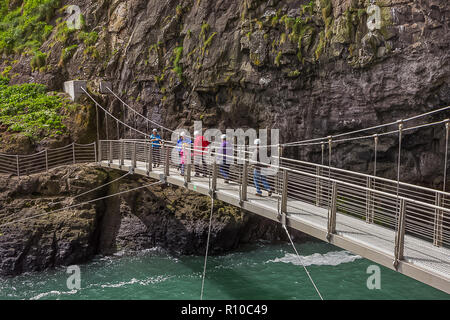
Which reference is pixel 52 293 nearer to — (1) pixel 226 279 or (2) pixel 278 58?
(1) pixel 226 279

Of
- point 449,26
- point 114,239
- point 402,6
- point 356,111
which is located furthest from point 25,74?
point 449,26

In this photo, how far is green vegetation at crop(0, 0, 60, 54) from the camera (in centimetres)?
1956

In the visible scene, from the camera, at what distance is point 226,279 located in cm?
1151

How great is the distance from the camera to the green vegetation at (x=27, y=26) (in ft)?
64.2

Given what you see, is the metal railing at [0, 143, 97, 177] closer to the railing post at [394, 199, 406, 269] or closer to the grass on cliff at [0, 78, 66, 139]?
the grass on cliff at [0, 78, 66, 139]

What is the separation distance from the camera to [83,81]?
16.3 m

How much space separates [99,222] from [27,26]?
1150cm

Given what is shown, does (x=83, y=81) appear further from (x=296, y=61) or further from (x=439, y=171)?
(x=439, y=171)

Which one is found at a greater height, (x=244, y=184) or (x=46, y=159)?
(x=244, y=184)

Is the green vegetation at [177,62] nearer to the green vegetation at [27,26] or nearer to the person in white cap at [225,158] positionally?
the person in white cap at [225,158]

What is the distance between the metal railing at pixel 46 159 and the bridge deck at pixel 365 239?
7403 millimetres

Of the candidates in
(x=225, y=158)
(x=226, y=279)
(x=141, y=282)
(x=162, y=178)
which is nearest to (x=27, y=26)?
(x=162, y=178)

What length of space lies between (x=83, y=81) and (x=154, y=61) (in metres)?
2.79

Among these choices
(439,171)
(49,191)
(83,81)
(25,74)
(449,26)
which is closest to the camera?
(449,26)
